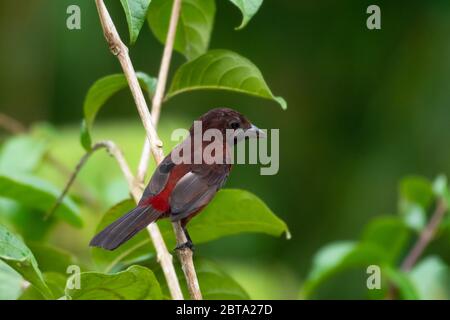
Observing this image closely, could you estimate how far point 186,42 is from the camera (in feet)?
8.72

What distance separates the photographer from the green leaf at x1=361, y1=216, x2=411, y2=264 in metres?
3.41

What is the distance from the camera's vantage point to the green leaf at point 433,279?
3359 mm

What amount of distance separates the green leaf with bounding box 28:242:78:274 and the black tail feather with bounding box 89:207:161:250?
39 cm

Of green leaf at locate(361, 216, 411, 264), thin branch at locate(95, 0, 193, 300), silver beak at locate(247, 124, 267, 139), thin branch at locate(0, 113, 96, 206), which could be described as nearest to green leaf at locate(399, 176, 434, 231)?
green leaf at locate(361, 216, 411, 264)

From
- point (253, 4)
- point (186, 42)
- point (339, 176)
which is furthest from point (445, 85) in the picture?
point (253, 4)

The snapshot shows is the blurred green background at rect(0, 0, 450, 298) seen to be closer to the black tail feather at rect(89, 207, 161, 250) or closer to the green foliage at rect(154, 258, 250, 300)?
the green foliage at rect(154, 258, 250, 300)

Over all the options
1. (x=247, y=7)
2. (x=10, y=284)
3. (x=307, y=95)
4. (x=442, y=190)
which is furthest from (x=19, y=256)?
(x=307, y=95)

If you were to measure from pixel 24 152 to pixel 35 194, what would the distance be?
0.80 m

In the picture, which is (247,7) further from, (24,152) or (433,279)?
(433,279)

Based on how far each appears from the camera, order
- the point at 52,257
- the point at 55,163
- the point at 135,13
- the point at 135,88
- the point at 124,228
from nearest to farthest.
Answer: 1. the point at 135,13
2. the point at 135,88
3. the point at 124,228
4. the point at 52,257
5. the point at 55,163

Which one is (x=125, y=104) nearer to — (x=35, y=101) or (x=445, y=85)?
(x=35, y=101)

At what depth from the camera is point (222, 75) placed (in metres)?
2.33

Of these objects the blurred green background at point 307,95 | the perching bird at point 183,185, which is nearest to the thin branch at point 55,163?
the perching bird at point 183,185

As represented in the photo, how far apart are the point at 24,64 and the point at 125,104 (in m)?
0.95
